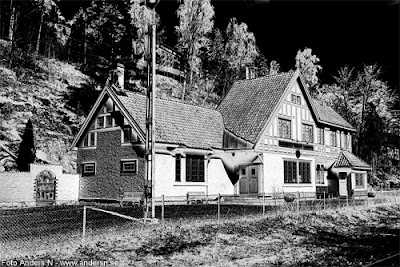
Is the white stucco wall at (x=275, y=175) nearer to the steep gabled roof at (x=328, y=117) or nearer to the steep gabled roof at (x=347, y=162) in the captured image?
the steep gabled roof at (x=347, y=162)

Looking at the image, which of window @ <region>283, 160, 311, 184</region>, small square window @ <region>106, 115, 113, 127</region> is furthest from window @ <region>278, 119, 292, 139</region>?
small square window @ <region>106, 115, 113, 127</region>

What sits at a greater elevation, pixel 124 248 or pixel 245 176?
pixel 245 176

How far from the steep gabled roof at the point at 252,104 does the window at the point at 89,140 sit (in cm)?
956

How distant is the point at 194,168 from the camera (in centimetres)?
2711

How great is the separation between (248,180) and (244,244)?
15.8 metres

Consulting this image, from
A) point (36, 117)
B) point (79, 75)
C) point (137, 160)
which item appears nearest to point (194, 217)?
point (137, 160)

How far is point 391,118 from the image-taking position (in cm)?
5547

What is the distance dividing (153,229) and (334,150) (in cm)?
2591

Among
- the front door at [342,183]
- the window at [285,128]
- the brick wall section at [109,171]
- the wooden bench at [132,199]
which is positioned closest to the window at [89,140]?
the brick wall section at [109,171]

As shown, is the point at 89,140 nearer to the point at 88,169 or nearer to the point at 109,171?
the point at 88,169

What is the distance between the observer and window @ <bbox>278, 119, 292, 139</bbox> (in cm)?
3058

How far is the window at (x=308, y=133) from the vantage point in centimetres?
3288

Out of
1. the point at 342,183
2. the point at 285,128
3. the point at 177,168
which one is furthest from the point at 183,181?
the point at 342,183

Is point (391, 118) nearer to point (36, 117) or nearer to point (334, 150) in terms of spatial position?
point (334, 150)
